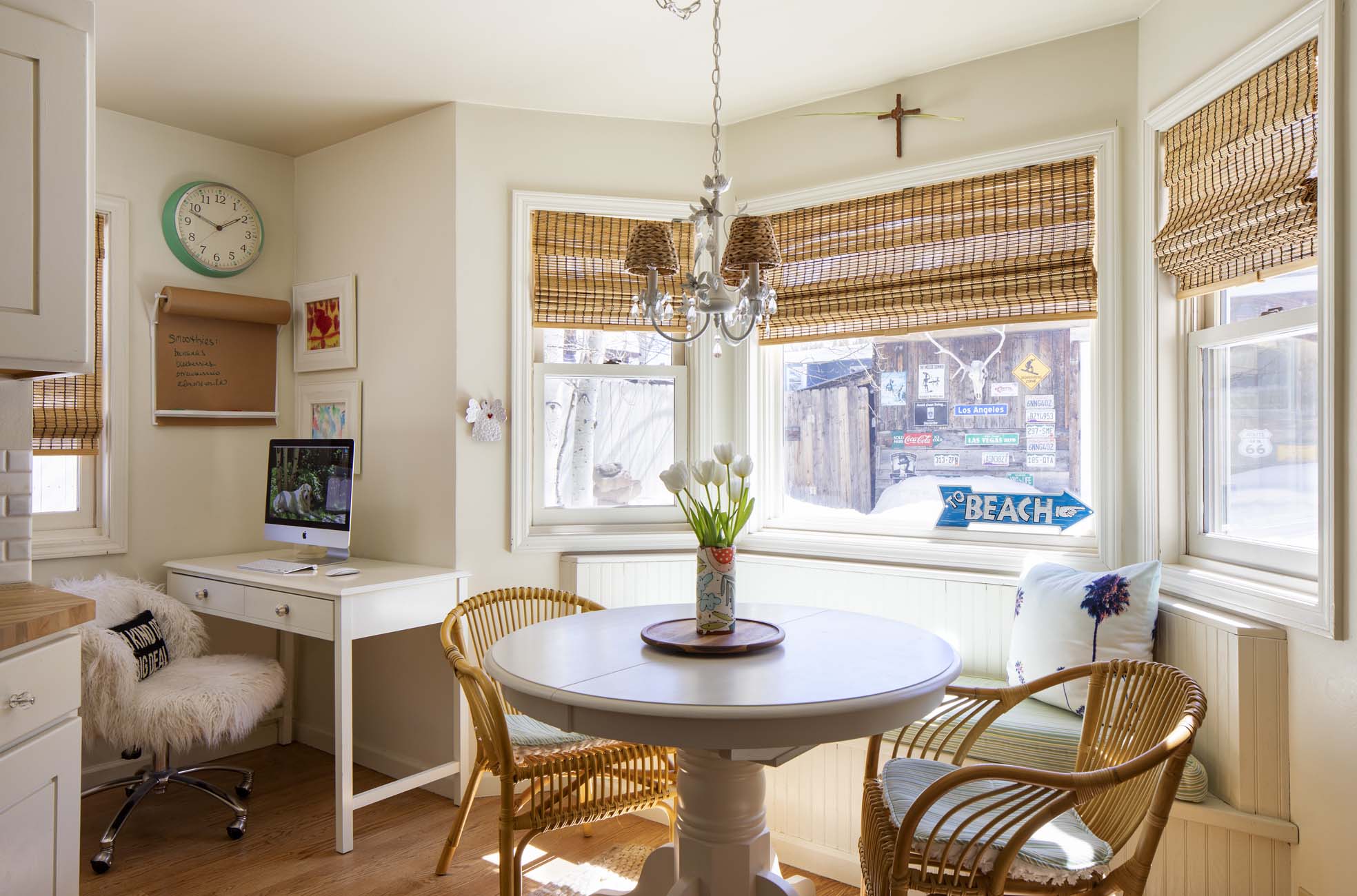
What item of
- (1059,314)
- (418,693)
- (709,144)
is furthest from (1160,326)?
(418,693)

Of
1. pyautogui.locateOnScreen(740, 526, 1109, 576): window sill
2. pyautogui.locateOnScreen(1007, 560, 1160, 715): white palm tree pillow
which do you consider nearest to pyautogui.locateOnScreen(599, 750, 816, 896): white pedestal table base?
pyautogui.locateOnScreen(1007, 560, 1160, 715): white palm tree pillow

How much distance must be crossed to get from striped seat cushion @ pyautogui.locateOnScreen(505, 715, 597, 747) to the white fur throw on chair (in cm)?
101

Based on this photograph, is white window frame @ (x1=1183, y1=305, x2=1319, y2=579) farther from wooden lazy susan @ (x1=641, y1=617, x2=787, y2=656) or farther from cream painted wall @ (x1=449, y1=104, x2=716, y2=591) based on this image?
cream painted wall @ (x1=449, y1=104, x2=716, y2=591)

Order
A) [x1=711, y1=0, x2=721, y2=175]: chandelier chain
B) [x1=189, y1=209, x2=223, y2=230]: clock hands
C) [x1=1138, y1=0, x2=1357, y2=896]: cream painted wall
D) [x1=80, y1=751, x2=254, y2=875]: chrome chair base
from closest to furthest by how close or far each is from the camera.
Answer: [x1=1138, y1=0, x2=1357, y2=896]: cream painted wall < [x1=711, y1=0, x2=721, y2=175]: chandelier chain < [x1=80, y1=751, x2=254, y2=875]: chrome chair base < [x1=189, y1=209, x2=223, y2=230]: clock hands

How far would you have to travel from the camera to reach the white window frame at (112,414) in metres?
3.19

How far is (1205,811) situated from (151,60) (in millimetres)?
3784

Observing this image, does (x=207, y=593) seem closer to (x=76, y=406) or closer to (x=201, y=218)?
(x=76, y=406)

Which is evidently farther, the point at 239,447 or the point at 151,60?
the point at 239,447

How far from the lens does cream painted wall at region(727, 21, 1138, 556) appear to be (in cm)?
260

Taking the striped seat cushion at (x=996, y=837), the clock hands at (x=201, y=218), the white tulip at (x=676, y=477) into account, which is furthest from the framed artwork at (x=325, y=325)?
the striped seat cushion at (x=996, y=837)

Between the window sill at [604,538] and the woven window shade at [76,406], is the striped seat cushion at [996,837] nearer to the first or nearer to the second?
the window sill at [604,538]

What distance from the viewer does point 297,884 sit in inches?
96.5

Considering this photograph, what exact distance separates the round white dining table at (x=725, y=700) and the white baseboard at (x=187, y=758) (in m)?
2.04

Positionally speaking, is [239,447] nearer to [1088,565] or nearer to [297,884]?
[297,884]
